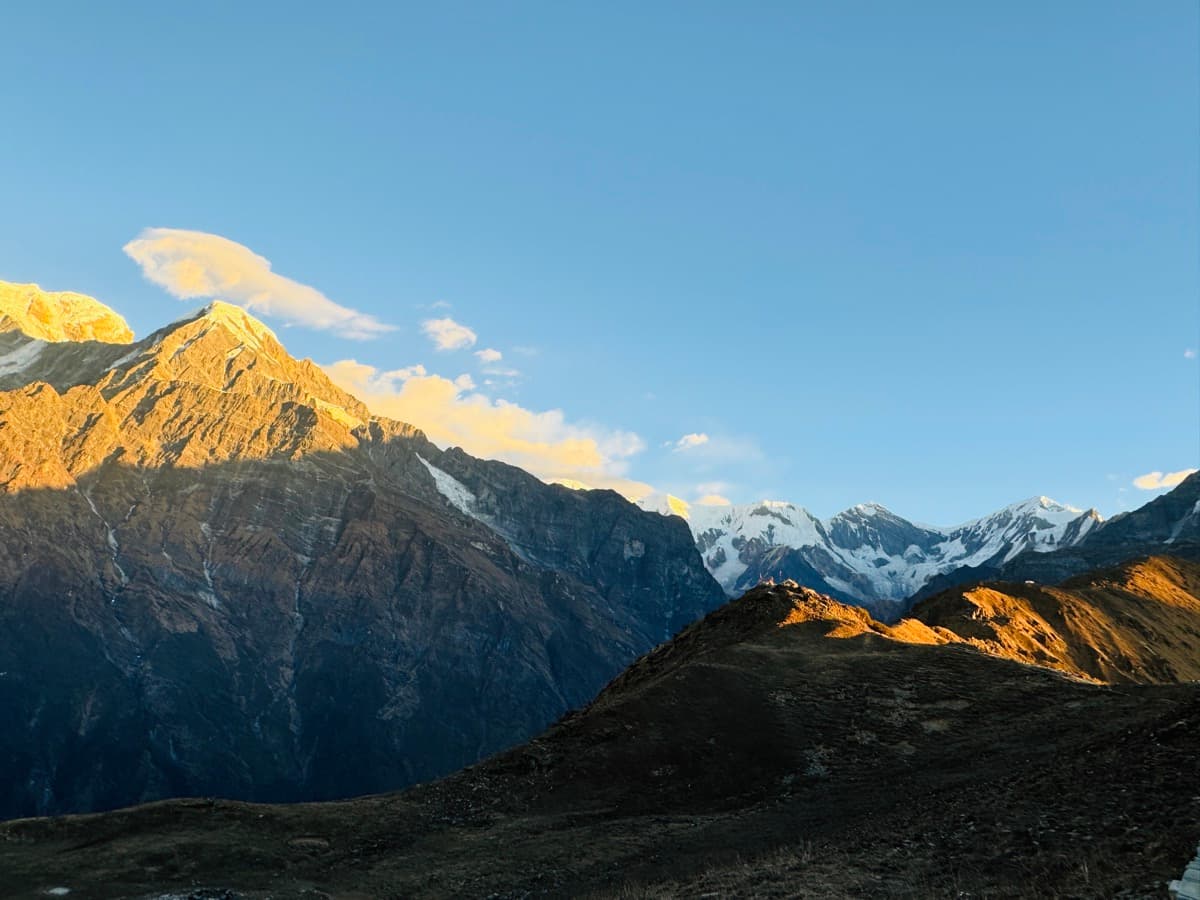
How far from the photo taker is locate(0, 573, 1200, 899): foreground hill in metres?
28.9

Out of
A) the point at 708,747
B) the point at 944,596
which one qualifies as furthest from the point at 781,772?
the point at 944,596

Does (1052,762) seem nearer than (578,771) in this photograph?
Yes

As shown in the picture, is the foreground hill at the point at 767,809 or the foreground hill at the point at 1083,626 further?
the foreground hill at the point at 1083,626

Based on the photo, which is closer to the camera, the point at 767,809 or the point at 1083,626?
the point at 767,809

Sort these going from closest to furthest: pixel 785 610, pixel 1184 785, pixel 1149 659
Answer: pixel 1184 785, pixel 785 610, pixel 1149 659

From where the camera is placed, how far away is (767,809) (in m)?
49.3

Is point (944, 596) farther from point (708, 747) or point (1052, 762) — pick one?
point (1052, 762)

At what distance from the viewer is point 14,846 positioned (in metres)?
42.4

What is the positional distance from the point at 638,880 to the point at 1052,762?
19.3 metres

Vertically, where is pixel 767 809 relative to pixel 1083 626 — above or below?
below

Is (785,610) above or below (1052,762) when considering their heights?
above

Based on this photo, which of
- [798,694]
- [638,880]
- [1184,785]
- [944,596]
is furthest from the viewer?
[944,596]

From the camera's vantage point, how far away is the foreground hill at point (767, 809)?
94.9 ft

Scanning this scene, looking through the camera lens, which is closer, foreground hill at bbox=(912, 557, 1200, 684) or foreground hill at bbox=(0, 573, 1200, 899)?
foreground hill at bbox=(0, 573, 1200, 899)
